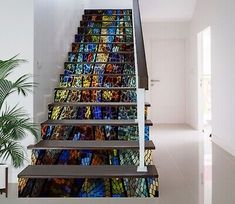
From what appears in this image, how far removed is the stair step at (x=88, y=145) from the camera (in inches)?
121

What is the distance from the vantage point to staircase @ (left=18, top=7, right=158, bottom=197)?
2.74 meters

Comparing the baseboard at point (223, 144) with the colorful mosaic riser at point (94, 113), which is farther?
the baseboard at point (223, 144)

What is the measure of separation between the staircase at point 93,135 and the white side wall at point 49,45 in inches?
5.3

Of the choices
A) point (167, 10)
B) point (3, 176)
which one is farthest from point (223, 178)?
point (167, 10)

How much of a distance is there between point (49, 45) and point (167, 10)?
4.27 meters

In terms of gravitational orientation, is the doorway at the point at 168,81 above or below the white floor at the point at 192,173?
above

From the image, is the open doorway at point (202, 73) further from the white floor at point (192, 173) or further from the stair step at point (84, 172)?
the stair step at point (84, 172)

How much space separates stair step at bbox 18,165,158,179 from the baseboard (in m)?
1.97

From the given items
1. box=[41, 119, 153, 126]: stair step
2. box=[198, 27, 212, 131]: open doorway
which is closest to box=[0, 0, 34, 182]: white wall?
box=[41, 119, 153, 126]: stair step

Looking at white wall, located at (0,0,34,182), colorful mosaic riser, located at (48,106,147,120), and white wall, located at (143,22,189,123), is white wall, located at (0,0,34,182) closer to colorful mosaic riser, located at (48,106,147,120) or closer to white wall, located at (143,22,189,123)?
colorful mosaic riser, located at (48,106,147,120)

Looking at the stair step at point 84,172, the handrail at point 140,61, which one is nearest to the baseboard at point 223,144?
the stair step at point 84,172

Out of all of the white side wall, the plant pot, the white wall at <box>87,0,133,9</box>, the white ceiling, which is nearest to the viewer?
the plant pot

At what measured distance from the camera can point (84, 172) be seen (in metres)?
2.73

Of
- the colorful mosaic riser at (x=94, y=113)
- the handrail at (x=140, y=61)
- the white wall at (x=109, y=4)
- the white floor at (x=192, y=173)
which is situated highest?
the white wall at (x=109, y=4)
